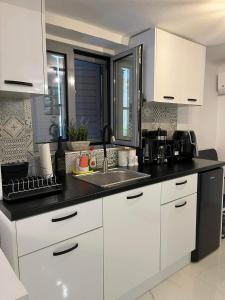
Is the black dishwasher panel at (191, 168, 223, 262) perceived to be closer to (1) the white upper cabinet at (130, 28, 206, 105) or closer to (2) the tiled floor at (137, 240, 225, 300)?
(2) the tiled floor at (137, 240, 225, 300)

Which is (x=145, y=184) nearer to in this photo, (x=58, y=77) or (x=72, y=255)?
(x=72, y=255)

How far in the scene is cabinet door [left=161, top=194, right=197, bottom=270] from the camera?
191 centimetres

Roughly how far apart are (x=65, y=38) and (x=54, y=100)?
0.55 meters

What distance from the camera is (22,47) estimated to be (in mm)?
1368

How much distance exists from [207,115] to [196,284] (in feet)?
7.57

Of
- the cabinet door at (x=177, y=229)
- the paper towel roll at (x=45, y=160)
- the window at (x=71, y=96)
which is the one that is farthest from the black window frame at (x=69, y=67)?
the cabinet door at (x=177, y=229)

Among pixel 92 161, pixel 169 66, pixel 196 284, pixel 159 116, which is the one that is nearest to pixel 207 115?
pixel 159 116

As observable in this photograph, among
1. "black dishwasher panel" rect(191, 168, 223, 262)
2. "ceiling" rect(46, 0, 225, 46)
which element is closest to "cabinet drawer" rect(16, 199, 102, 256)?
"black dishwasher panel" rect(191, 168, 223, 262)

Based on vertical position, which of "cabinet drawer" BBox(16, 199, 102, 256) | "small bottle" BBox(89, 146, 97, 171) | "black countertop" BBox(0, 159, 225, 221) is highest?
"small bottle" BBox(89, 146, 97, 171)

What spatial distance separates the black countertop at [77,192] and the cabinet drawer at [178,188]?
0.05 metres

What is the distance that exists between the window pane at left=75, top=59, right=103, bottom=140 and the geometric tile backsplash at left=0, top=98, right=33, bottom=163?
65 centimetres

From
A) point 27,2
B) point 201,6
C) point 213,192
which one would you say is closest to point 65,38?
point 27,2

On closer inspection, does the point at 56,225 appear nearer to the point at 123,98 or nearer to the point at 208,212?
the point at 123,98

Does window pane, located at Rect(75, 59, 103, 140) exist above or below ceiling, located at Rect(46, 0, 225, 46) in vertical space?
below
